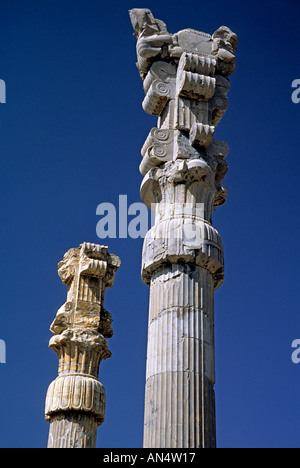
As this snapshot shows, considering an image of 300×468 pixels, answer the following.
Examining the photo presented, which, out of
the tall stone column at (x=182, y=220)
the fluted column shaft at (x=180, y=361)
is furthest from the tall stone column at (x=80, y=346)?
the fluted column shaft at (x=180, y=361)

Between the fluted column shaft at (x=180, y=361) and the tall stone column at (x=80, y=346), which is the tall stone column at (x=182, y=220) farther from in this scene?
the tall stone column at (x=80, y=346)

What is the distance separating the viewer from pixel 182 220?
14203mm

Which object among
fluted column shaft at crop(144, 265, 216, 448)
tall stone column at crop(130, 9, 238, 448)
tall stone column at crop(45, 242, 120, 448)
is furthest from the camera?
tall stone column at crop(45, 242, 120, 448)

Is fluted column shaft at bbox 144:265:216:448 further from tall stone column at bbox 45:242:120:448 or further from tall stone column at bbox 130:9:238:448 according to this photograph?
tall stone column at bbox 45:242:120:448

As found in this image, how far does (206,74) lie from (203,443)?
7137 millimetres

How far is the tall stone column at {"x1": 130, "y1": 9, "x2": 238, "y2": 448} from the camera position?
12734 millimetres

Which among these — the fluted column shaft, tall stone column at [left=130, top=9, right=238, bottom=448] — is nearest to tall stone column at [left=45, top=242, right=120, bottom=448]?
tall stone column at [left=130, top=9, right=238, bottom=448]

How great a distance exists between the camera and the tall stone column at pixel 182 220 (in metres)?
12.7

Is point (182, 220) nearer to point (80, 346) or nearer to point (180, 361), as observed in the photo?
point (180, 361)

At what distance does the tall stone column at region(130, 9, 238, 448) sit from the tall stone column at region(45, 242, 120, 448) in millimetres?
7103

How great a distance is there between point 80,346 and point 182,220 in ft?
27.0

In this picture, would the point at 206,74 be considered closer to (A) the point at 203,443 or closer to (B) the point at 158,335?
(B) the point at 158,335

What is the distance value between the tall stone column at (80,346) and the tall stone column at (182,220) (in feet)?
23.3
